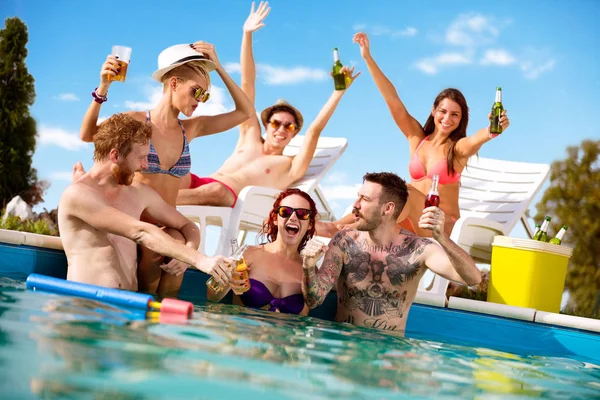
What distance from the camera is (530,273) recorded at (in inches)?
217

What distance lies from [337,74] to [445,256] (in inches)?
123

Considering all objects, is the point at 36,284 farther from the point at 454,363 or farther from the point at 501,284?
the point at 501,284

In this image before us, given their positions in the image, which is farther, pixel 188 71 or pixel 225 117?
pixel 225 117

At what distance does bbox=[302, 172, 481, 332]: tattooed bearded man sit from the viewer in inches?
161

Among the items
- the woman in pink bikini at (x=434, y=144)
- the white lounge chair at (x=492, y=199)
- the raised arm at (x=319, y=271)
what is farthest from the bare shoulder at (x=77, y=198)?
the white lounge chair at (x=492, y=199)

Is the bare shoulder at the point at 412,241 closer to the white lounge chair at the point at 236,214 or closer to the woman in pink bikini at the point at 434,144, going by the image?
the woman in pink bikini at the point at 434,144

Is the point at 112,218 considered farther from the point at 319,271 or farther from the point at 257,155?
the point at 257,155

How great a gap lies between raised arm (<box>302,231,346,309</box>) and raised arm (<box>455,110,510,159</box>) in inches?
95.3

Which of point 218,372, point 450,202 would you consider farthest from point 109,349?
point 450,202

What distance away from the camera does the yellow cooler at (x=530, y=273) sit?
5516mm

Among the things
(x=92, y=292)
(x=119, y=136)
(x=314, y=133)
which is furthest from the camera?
(x=314, y=133)

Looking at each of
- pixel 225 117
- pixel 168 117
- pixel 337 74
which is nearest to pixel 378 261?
pixel 225 117

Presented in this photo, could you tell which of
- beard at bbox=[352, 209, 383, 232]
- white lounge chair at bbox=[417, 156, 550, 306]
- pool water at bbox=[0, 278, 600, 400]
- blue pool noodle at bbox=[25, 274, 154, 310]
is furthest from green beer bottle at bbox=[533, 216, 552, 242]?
blue pool noodle at bbox=[25, 274, 154, 310]

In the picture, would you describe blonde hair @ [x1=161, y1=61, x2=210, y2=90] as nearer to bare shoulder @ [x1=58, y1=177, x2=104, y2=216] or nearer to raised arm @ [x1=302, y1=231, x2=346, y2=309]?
bare shoulder @ [x1=58, y1=177, x2=104, y2=216]
